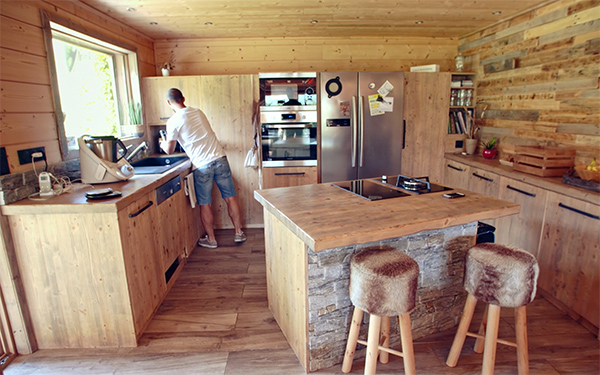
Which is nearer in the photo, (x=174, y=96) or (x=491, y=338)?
(x=491, y=338)

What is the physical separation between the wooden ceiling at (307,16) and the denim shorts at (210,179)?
1.41m

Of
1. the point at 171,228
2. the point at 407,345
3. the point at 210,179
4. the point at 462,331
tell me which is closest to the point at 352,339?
the point at 407,345

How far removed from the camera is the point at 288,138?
3.80 meters

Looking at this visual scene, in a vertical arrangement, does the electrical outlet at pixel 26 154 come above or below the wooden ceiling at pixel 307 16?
below

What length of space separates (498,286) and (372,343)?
0.67 metres

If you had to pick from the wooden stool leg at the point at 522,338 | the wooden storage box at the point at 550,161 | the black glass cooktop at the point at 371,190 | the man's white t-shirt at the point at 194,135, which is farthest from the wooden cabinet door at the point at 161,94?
the wooden stool leg at the point at 522,338

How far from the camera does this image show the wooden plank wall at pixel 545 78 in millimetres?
2594

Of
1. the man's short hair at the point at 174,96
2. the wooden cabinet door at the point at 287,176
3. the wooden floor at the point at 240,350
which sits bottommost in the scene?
the wooden floor at the point at 240,350

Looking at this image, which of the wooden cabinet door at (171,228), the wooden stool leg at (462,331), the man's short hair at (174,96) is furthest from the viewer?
the man's short hair at (174,96)

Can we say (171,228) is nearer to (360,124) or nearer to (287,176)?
(287,176)

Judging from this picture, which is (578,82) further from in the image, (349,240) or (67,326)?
(67,326)

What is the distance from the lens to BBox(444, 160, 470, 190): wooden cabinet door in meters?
3.61

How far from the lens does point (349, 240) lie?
58.6 inches

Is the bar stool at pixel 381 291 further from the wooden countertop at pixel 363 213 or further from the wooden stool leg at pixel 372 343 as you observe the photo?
the wooden countertop at pixel 363 213
